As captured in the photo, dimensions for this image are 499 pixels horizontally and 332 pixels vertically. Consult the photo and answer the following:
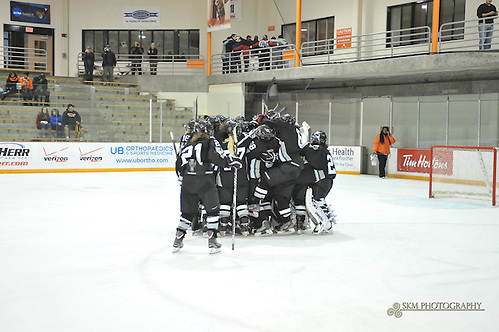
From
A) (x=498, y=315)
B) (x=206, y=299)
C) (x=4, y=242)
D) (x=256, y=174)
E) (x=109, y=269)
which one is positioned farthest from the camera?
(x=256, y=174)

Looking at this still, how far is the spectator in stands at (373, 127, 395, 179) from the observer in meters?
16.8

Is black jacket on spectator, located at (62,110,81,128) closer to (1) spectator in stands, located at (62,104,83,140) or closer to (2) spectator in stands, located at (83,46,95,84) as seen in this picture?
(1) spectator in stands, located at (62,104,83,140)

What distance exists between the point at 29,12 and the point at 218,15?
9523 mm

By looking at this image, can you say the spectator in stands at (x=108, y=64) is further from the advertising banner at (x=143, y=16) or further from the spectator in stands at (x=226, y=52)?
the spectator in stands at (x=226, y=52)

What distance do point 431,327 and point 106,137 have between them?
48.6 feet

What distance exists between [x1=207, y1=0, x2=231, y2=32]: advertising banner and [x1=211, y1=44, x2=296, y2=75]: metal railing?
1357mm

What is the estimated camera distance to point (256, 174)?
7211mm

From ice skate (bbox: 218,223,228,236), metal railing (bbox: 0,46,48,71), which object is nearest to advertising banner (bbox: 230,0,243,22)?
metal railing (bbox: 0,46,48,71)

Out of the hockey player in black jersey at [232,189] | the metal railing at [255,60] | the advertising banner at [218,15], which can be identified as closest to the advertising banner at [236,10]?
the metal railing at [255,60]

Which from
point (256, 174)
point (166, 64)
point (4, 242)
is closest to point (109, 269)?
point (4, 242)

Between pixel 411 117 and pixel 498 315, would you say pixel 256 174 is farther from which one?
pixel 411 117

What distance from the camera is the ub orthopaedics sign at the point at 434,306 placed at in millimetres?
4121

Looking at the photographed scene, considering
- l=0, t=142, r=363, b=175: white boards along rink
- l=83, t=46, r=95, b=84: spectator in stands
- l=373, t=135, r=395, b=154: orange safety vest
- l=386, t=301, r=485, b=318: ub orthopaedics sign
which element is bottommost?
l=386, t=301, r=485, b=318: ub orthopaedics sign

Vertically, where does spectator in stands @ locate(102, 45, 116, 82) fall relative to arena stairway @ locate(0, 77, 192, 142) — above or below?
above
